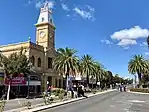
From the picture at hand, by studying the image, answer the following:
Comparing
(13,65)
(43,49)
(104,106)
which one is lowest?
(104,106)

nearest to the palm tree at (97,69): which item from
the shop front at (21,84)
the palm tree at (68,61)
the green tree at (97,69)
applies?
the green tree at (97,69)

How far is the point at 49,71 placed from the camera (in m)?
62.2

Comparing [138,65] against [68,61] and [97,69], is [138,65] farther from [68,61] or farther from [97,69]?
[68,61]

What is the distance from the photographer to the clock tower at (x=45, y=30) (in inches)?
2547

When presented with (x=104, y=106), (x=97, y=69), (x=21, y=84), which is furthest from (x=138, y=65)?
(x=104, y=106)

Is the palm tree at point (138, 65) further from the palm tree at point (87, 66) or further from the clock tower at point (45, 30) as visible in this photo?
the clock tower at point (45, 30)

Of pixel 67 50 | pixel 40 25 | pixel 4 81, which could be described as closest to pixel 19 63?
pixel 4 81

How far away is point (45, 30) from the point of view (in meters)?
65.6

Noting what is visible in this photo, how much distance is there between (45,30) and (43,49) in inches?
249

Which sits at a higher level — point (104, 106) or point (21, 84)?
point (21, 84)

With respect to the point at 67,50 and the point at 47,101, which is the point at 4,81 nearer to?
the point at 47,101

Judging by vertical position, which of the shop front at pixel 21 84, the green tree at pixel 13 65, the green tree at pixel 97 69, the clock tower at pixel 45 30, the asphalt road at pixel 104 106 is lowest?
the asphalt road at pixel 104 106

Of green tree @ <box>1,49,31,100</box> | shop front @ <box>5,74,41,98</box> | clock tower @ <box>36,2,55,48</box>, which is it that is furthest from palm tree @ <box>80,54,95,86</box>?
green tree @ <box>1,49,31,100</box>

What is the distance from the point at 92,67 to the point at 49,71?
12.7m
